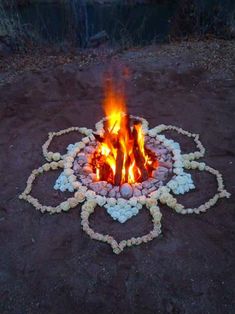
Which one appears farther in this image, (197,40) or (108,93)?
(197,40)

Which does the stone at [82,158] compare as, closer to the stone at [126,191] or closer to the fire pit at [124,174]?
the fire pit at [124,174]

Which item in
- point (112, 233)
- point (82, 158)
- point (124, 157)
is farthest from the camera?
point (82, 158)

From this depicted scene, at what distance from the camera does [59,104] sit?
6.15 m

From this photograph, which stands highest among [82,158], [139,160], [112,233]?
[139,160]

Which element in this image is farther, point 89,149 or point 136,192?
point 89,149

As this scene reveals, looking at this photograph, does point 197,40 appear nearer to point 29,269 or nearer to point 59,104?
point 59,104

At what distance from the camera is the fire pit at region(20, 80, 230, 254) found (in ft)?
13.6

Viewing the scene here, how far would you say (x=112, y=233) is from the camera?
12.9 ft

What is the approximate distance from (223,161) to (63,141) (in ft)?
7.16

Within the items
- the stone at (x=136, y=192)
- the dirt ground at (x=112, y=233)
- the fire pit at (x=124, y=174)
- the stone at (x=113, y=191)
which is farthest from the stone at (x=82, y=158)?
the stone at (x=136, y=192)

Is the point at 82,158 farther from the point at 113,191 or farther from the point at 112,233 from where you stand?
the point at 112,233

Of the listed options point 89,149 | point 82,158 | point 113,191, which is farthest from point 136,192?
point 89,149

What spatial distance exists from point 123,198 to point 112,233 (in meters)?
0.49

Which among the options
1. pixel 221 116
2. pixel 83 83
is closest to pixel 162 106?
pixel 221 116
